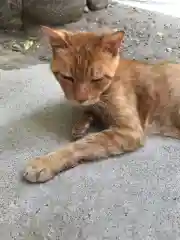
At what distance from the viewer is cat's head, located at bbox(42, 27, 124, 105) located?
139 centimetres

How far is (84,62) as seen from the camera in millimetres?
1393

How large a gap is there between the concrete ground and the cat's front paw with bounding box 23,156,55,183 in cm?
2

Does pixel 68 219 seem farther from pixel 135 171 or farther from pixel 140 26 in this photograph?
pixel 140 26

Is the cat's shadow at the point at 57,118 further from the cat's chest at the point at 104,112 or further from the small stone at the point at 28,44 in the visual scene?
the small stone at the point at 28,44

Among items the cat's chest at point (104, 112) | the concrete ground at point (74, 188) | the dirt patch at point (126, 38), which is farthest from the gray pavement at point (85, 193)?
the dirt patch at point (126, 38)

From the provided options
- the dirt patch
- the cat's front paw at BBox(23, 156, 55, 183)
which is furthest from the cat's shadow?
the dirt patch

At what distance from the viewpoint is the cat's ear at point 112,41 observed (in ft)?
4.62

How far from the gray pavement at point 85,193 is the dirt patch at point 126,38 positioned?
2.58 feet

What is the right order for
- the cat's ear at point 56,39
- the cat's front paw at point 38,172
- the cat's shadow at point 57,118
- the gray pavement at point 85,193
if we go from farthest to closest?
the cat's shadow at point 57,118
the cat's ear at point 56,39
the cat's front paw at point 38,172
the gray pavement at point 85,193

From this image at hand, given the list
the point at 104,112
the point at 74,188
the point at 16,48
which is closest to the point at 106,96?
the point at 104,112

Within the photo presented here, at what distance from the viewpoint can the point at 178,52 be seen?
2396mm

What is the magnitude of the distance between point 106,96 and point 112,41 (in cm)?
18

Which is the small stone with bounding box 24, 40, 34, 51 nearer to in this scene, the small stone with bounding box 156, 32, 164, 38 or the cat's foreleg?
the small stone with bounding box 156, 32, 164, 38

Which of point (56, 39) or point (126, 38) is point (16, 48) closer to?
point (126, 38)
